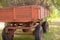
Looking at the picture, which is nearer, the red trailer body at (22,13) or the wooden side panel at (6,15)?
the red trailer body at (22,13)

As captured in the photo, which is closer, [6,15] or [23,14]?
[23,14]

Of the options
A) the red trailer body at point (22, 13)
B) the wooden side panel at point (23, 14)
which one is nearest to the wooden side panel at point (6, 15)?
the red trailer body at point (22, 13)

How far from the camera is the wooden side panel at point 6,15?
7404mm

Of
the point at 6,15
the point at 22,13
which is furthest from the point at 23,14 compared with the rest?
the point at 6,15

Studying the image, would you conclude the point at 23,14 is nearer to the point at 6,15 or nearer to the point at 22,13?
the point at 22,13

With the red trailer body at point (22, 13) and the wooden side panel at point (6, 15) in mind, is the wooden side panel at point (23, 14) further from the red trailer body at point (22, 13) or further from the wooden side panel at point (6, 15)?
the wooden side panel at point (6, 15)

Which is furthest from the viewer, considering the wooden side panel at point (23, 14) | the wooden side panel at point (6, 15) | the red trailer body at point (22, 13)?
the wooden side panel at point (6, 15)

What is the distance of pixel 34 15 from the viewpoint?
23.2ft

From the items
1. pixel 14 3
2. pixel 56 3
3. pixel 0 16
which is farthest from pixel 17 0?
pixel 0 16

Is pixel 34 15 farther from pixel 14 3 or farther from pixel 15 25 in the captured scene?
pixel 14 3

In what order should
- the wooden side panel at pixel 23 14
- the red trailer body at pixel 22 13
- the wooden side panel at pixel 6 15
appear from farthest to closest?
the wooden side panel at pixel 6 15 < the wooden side panel at pixel 23 14 < the red trailer body at pixel 22 13

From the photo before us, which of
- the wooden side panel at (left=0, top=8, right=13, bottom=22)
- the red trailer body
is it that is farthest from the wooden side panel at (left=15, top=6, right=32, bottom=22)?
the wooden side panel at (left=0, top=8, right=13, bottom=22)

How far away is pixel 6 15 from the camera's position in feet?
24.6

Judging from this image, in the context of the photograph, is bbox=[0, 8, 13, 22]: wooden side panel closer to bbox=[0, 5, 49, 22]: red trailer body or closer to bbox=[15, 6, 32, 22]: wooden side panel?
bbox=[0, 5, 49, 22]: red trailer body
